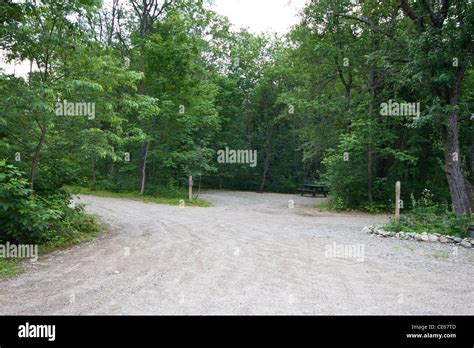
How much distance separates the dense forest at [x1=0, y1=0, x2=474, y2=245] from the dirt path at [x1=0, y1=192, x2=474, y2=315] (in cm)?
146

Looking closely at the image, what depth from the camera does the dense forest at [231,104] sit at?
6670 mm

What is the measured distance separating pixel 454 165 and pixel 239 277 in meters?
7.26

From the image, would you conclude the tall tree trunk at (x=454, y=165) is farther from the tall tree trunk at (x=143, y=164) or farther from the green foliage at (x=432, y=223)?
the tall tree trunk at (x=143, y=164)

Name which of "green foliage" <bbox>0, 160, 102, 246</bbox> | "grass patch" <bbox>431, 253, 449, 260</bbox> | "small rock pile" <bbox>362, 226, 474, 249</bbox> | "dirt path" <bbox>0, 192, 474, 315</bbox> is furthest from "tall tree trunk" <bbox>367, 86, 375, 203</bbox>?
"green foliage" <bbox>0, 160, 102, 246</bbox>

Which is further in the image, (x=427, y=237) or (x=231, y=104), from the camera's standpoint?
(x=231, y=104)

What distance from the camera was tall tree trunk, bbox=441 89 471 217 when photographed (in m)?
8.93

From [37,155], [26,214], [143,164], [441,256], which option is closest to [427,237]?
[441,256]

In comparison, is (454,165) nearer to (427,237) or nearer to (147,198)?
A: (427,237)

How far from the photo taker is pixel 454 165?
30.1 feet

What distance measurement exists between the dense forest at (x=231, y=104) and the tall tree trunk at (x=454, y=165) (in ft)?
0.12

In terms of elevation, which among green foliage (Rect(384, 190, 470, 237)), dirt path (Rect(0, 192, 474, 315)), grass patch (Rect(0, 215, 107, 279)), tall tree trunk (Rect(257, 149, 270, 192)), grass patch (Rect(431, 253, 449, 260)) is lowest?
grass patch (Rect(431, 253, 449, 260))

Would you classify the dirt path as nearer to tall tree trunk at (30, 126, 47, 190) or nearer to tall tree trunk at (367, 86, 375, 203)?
tall tree trunk at (30, 126, 47, 190)
